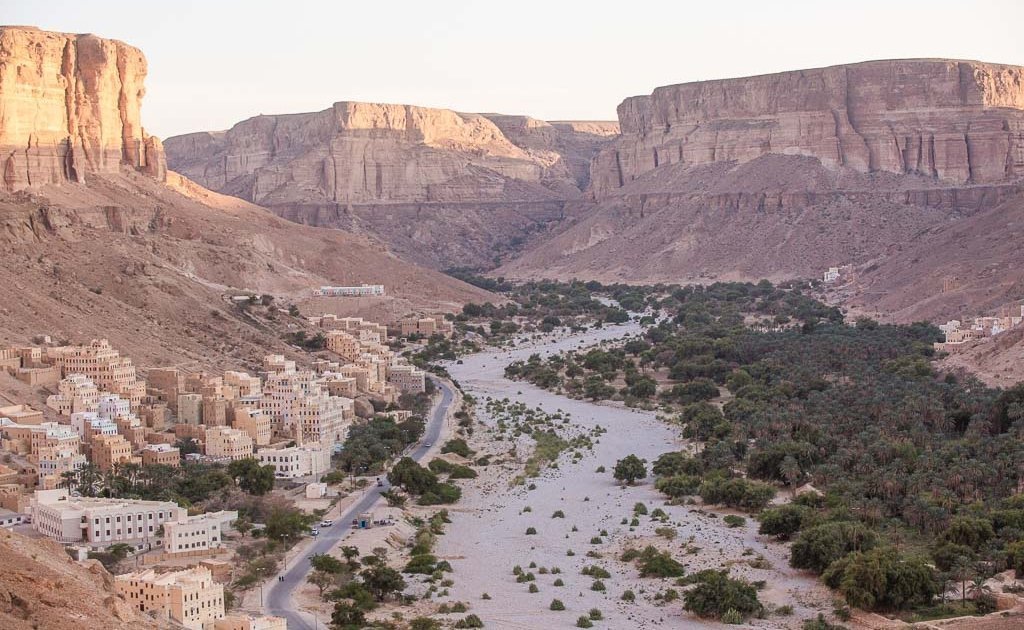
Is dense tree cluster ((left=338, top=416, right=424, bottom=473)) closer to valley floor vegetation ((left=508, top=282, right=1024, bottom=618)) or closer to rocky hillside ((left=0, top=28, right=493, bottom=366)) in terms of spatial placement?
valley floor vegetation ((left=508, top=282, right=1024, bottom=618))

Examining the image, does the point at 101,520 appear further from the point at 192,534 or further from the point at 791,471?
the point at 791,471

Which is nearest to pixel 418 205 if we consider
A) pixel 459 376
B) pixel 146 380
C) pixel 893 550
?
pixel 459 376

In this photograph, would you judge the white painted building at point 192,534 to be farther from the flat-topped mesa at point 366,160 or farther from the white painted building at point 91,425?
the flat-topped mesa at point 366,160

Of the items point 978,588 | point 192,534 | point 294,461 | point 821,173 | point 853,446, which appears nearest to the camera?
point 978,588

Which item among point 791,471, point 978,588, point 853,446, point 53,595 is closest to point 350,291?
point 853,446

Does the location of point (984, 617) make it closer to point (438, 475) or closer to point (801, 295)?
point (438, 475)

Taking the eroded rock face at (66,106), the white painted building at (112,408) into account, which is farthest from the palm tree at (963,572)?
the eroded rock face at (66,106)

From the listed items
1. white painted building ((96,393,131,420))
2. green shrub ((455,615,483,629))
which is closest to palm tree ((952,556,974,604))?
green shrub ((455,615,483,629))
